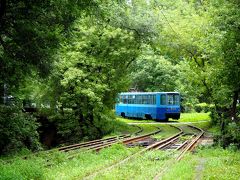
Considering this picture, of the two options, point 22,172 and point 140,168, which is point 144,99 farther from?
point 22,172

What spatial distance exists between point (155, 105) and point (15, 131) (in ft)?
74.7

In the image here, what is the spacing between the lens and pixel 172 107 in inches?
1602

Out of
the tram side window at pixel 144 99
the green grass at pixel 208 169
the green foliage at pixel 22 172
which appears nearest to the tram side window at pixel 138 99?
the tram side window at pixel 144 99

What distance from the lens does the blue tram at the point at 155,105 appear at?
40281mm

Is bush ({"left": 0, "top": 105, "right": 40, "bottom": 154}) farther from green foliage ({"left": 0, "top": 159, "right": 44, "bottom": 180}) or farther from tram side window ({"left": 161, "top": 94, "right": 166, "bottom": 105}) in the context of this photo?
tram side window ({"left": 161, "top": 94, "right": 166, "bottom": 105})

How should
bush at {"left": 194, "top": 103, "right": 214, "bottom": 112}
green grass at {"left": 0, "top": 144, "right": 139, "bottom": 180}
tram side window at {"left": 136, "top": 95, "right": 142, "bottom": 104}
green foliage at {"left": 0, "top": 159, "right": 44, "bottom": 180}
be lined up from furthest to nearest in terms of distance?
tram side window at {"left": 136, "top": 95, "right": 142, "bottom": 104} → bush at {"left": 194, "top": 103, "right": 214, "bottom": 112} → green grass at {"left": 0, "top": 144, "right": 139, "bottom": 180} → green foliage at {"left": 0, "top": 159, "right": 44, "bottom": 180}

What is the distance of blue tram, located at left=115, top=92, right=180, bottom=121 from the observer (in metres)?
40.3

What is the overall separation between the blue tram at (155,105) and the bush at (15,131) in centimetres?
1795

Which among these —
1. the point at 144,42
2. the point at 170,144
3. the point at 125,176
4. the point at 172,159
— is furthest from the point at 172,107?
the point at 125,176

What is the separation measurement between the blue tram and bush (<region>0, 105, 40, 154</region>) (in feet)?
58.9

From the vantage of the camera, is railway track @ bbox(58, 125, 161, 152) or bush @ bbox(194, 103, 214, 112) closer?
railway track @ bbox(58, 125, 161, 152)

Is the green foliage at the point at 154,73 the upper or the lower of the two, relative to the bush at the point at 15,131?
upper

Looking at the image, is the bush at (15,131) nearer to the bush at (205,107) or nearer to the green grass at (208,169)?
the green grass at (208,169)

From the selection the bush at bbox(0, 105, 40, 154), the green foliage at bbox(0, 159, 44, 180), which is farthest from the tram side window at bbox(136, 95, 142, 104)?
the green foliage at bbox(0, 159, 44, 180)
